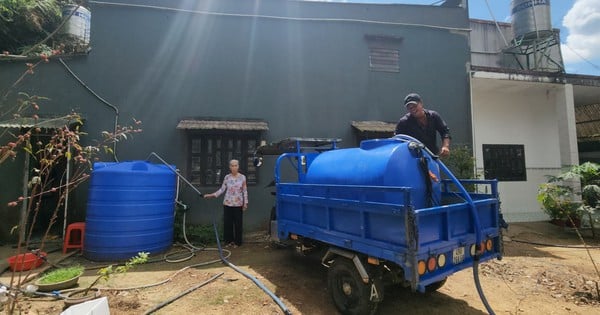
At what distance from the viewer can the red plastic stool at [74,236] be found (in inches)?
223

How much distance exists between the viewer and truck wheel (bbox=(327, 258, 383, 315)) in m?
3.16

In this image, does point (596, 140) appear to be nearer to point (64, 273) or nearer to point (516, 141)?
point (516, 141)

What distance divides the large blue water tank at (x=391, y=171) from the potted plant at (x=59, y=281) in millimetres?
3515

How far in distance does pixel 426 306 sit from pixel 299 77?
588 centimetres

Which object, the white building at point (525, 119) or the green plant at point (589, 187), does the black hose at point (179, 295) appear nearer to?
the white building at point (525, 119)

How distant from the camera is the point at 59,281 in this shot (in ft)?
→ 12.8

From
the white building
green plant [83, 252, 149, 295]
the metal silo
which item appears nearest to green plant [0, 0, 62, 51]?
green plant [83, 252, 149, 295]

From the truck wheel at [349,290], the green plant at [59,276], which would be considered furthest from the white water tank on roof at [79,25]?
the truck wheel at [349,290]

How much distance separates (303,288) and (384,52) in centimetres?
660

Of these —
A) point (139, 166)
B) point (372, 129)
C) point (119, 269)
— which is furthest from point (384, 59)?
point (119, 269)

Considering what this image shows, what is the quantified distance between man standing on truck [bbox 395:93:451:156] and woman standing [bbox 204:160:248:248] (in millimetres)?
3374

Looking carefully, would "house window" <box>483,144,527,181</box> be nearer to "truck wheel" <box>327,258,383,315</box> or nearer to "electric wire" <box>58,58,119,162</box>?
"truck wheel" <box>327,258,383,315</box>

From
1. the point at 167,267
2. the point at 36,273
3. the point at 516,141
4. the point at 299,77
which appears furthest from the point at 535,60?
the point at 36,273

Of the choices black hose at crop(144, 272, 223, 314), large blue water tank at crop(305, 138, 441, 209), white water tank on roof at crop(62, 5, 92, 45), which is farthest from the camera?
white water tank on roof at crop(62, 5, 92, 45)
